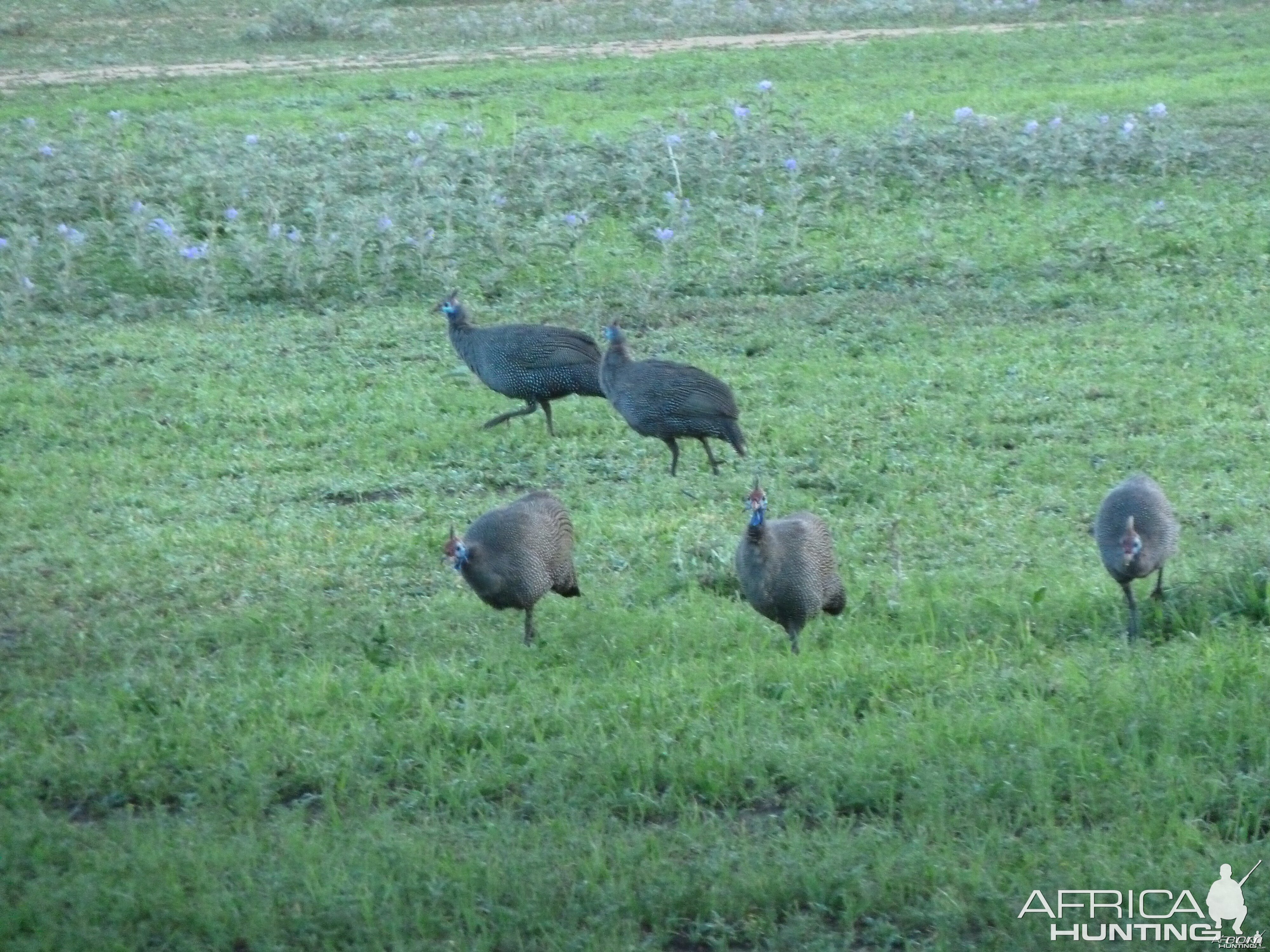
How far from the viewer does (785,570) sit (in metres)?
5.68

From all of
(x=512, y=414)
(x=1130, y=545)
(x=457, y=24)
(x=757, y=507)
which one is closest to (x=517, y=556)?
(x=757, y=507)

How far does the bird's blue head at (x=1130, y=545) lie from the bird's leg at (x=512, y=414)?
3.92m

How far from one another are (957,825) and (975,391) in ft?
16.4

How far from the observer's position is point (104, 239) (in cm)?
1289

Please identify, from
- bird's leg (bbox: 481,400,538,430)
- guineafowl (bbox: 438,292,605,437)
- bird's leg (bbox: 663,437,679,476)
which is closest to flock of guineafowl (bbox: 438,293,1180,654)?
bird's leg (bbox: 663,437,679,476)

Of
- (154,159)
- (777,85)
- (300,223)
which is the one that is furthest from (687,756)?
(777,85)

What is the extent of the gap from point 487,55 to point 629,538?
17.3 meters

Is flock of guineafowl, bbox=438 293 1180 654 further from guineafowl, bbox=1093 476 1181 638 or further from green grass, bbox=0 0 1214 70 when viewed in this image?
green grass, bbox=0 0 1214 70

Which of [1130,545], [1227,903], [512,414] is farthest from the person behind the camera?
[512,414]

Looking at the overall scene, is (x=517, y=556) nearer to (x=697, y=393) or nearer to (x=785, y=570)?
(x=785, y=570)

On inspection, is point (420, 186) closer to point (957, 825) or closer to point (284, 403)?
point (284, 403)

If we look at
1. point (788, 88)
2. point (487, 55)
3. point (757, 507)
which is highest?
point (487, 55)

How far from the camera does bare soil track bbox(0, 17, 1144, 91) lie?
71.8 ft

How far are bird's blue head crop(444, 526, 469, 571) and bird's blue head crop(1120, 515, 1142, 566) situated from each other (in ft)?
7.26
